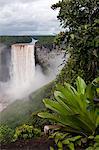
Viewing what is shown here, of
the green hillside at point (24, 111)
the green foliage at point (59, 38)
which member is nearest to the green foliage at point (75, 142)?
the green foliage at point (59, 38)

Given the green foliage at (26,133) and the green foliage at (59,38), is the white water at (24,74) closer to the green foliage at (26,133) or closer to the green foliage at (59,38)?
the green foliage at (59,38)

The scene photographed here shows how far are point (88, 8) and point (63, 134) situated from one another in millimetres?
2642

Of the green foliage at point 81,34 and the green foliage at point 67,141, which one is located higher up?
the green foliage at point 81,34

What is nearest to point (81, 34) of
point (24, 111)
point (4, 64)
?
point (24, 111)

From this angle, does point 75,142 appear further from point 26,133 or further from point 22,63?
point 22,63

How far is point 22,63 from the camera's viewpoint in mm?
22875

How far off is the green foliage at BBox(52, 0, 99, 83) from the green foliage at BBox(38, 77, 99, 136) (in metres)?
1.42

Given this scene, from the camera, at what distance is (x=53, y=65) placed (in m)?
22.7

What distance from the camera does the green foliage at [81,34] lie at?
20.7 feet

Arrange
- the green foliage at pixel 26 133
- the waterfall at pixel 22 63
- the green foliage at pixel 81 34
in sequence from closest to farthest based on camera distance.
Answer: the green foliage at pixel 26 133, the green foliage at pixel 81 34, the waterfall at pixel 22 63

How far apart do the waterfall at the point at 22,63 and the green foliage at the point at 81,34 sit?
49.2 feet

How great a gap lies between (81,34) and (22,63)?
54.1 ft

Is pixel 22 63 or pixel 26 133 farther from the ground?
pixel 26 133

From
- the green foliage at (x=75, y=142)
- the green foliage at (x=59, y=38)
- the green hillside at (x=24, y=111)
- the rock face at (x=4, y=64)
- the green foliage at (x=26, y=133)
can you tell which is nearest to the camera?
the green foliage at (x=75, y=142)
